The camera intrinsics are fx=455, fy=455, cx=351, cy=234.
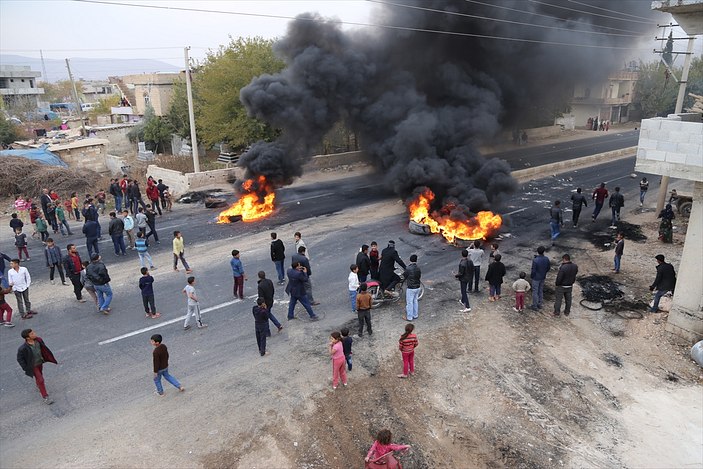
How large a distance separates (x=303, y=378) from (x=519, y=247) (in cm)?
928

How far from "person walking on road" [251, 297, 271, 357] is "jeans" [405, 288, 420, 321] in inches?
122

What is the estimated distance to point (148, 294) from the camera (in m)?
9.76

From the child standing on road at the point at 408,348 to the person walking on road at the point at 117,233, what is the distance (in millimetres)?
Result: 9897

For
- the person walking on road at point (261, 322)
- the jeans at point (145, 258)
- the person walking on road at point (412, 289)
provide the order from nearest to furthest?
the person walking on road at point (261, 322) → the person walking on road at point (412, 289) → the jeans at point (145, 258)

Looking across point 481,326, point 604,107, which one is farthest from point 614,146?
point 481,326

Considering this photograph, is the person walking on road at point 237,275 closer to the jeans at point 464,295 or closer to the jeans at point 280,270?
the jeans at point 280,270

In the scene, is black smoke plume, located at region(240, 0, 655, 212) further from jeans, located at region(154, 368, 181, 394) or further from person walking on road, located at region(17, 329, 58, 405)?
person walking on road, located at region(17, 329, 58, 405)

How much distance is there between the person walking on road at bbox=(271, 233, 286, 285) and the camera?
448 inches

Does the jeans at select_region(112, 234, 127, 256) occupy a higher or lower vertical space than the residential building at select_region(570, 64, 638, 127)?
Result: lower

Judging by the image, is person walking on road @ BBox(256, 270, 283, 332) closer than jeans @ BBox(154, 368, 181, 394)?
No

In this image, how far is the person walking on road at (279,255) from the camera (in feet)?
37.3

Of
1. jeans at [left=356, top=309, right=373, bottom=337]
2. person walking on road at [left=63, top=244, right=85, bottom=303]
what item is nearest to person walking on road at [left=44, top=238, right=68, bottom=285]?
person walking on road at [left=63, top=244, right=85, bottom=303]

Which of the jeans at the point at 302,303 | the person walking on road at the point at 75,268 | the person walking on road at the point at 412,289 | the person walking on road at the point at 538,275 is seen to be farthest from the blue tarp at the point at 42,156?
the person walking on road at the point at 538,275

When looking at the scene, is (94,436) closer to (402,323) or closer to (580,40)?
(402,323)
